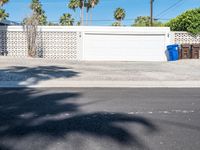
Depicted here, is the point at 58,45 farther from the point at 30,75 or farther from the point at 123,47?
the point at 30,75

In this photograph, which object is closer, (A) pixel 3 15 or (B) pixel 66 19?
(A) pixel 3 15

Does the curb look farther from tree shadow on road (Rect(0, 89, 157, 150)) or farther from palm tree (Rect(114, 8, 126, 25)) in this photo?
palm tree (Rect(114, 8, 126, 25))

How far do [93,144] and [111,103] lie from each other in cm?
422

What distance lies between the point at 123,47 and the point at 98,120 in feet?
73.4

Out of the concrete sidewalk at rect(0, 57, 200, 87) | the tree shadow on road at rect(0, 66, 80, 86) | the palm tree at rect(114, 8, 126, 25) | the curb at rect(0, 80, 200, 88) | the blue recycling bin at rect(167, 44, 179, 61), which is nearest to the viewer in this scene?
the curb at rect(0, 80, 200, 88)

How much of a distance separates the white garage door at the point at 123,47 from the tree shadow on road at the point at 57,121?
63.2 feet

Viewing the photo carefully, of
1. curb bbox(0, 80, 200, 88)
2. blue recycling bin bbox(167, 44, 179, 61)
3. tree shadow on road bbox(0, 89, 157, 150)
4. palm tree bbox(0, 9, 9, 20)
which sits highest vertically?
palm tree bbox(0, 9, 9, 20)

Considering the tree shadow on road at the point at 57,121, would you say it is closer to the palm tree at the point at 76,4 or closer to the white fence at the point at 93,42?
the white fence at the point at 93,42

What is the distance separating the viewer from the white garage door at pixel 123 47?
30.1m

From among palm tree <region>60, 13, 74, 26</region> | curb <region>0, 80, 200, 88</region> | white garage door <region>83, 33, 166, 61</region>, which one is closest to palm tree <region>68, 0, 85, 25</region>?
palm tree <region>60, 13, 74, 26</region>

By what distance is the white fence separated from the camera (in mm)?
29688

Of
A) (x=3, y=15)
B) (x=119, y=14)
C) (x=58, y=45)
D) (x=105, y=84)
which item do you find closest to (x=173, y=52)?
(x=58, y=45)

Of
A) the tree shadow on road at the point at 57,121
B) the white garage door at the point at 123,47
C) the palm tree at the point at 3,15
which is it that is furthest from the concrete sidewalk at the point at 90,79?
the palm tree at the point at 3,15

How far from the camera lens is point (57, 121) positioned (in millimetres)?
7945
